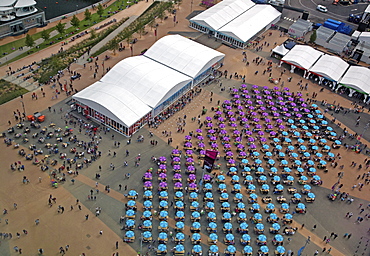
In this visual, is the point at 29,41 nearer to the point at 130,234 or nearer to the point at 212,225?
the point at 130,234

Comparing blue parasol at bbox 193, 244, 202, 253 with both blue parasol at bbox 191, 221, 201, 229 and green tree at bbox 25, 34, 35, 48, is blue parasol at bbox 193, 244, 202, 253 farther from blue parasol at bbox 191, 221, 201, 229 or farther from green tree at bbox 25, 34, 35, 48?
green tree at bbox 25, 34, 35, 48

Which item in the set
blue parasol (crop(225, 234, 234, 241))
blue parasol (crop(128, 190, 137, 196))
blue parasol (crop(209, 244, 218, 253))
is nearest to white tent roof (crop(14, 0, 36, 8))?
blue parasol (crop(128, 190, 137, 196))

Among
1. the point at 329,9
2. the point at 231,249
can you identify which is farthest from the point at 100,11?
the point at 231,249

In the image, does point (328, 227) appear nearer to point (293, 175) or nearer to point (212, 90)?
point (293, 175)

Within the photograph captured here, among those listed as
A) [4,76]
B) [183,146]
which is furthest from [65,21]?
[183,146]

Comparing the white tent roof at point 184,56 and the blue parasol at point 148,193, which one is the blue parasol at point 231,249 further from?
the white tent roof at point 184,56

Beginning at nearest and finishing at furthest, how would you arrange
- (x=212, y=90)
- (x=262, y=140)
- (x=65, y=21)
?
→ (x=262, y=140)
(x=212, y=90)
(x=65, y=21)
